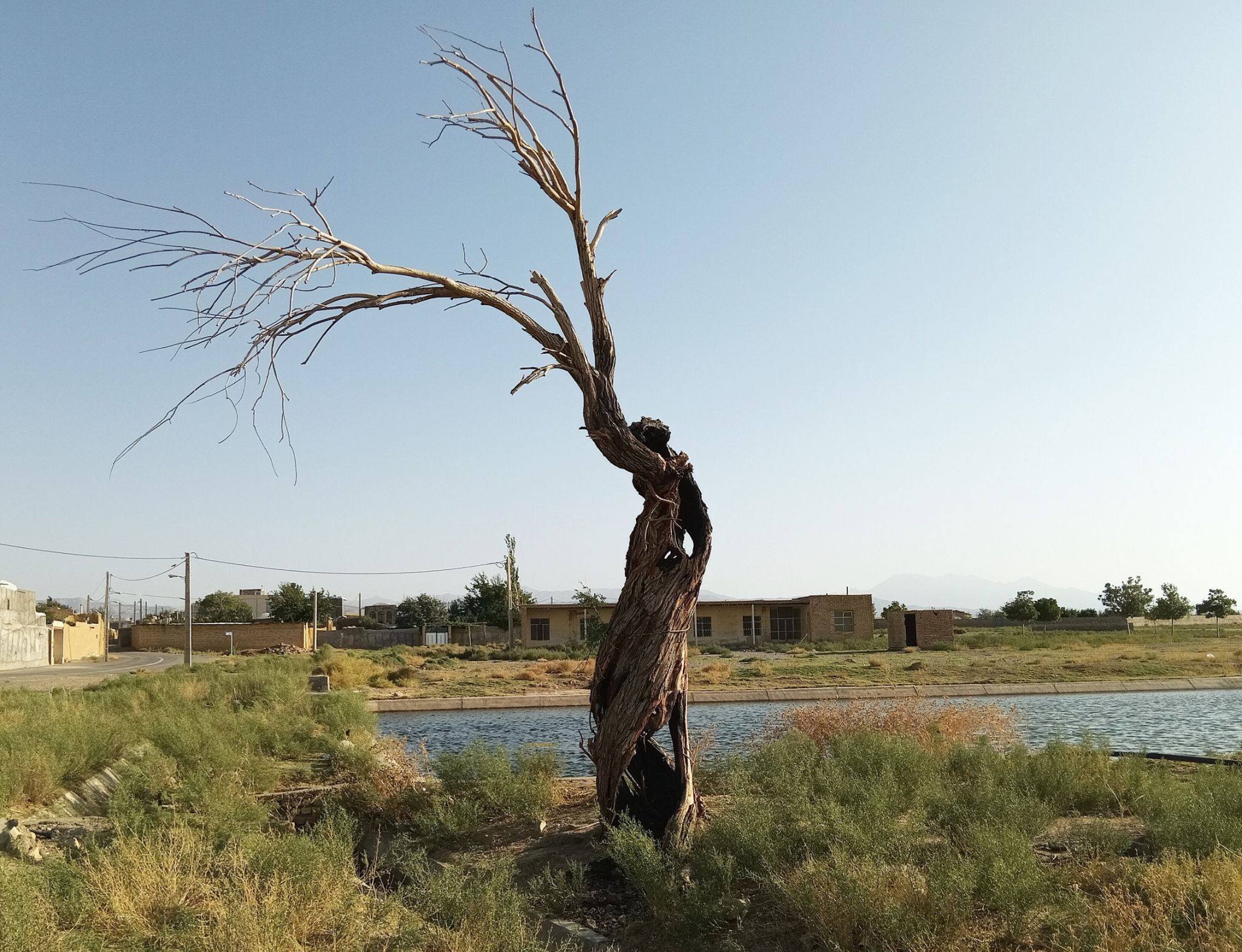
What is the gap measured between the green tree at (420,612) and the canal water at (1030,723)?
51.6 meters

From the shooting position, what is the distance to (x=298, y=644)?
5609 centimetres

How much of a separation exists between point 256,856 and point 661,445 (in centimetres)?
398

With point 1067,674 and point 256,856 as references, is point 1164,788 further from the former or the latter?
point 1067,674

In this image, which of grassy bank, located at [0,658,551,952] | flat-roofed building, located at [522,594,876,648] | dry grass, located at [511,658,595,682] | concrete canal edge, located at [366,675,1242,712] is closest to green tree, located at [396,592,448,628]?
flat-roofed building, located at [522,594,876,648]

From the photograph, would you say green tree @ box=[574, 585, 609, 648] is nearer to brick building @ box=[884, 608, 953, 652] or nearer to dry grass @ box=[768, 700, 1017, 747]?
brick building @ box=[884, 608, 953, 652]

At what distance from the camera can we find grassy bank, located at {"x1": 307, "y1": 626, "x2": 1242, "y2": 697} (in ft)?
93.0

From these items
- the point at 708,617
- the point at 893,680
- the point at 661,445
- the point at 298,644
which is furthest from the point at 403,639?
the point at 661,445

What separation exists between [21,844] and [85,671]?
3464 centimetres

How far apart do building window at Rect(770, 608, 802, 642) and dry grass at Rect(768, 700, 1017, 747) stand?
1521 inches

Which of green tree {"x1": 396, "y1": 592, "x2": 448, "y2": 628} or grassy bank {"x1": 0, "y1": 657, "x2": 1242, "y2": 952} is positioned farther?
green tree {"x1": 396, "y1": 592, "x2": 448, "y2": 628}


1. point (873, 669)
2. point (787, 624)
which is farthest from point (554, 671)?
point (787, 624)

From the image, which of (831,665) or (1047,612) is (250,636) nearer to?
(831,665)

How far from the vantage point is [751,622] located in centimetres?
5028

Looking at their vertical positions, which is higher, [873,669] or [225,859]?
[225,859]
